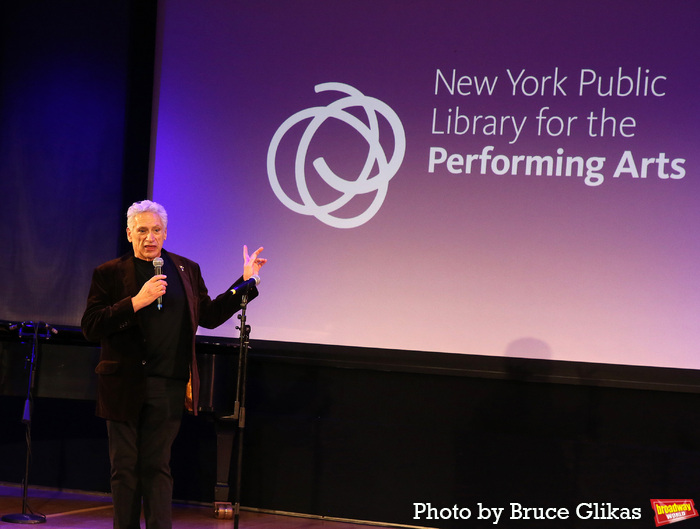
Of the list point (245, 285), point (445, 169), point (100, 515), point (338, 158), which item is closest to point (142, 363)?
point (245, 285)

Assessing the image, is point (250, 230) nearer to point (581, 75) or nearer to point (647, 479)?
point (581, 75)

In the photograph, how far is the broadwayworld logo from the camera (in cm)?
480

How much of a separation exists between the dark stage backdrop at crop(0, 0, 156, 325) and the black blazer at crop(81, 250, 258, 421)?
212 cm

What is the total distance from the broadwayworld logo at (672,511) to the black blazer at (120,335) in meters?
2.69

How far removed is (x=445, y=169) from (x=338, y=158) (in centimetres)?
70

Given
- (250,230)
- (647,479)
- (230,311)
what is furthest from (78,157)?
(647,479)

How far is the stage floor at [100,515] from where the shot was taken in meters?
5.02

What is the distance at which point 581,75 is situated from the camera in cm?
514

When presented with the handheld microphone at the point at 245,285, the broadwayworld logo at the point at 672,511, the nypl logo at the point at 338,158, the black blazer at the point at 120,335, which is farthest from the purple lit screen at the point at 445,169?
the black blazer at the point at 120,335

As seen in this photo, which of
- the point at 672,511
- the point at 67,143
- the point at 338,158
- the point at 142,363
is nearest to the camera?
the point at 142,363

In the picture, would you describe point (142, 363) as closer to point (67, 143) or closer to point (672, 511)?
point (67, 143)

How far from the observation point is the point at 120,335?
12.3 ft

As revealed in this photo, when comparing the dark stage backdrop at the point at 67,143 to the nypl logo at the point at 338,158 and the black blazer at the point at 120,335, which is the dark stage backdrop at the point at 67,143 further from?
the black blazer at the point at 120,335

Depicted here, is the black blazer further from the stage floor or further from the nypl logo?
the nypl logo
